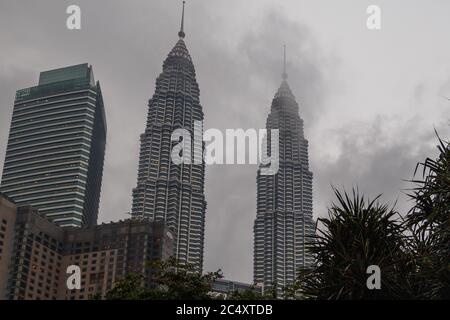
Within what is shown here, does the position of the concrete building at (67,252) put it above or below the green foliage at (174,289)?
above

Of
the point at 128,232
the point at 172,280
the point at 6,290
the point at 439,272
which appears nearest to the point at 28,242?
the point at 6,290

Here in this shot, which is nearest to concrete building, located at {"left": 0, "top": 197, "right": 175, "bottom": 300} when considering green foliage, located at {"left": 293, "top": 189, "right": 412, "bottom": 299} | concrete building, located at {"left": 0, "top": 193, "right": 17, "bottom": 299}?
concrete building, located at {"left": 0, "top": 193, "right": 17, "bottom": 299}

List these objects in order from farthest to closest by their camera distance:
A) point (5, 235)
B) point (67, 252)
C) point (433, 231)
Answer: point (67, 252) < point (5, 235) < point (433, 231)

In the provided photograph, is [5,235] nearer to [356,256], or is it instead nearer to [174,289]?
[174,289]

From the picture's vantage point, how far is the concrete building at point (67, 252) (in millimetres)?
165500

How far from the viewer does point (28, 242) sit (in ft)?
547

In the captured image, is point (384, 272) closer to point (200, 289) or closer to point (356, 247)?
point (356, 247)

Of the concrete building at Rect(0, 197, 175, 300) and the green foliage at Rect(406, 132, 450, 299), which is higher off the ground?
the concrete building at Rect(0, 197, 175, 300)

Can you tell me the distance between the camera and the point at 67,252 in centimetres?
18312

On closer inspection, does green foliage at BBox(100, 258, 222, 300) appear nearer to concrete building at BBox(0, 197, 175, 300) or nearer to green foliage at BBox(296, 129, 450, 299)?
green foliage at BBox(296, 129, 450, 299)

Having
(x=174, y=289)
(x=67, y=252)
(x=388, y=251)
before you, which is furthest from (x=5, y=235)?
(x=388, y=251)

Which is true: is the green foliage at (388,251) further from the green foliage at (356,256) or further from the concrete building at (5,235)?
the concrete building at (5,235)

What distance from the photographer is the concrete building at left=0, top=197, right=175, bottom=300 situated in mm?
165500

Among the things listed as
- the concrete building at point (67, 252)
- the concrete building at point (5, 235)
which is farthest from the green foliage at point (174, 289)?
the concrete building at point (5, 235)
